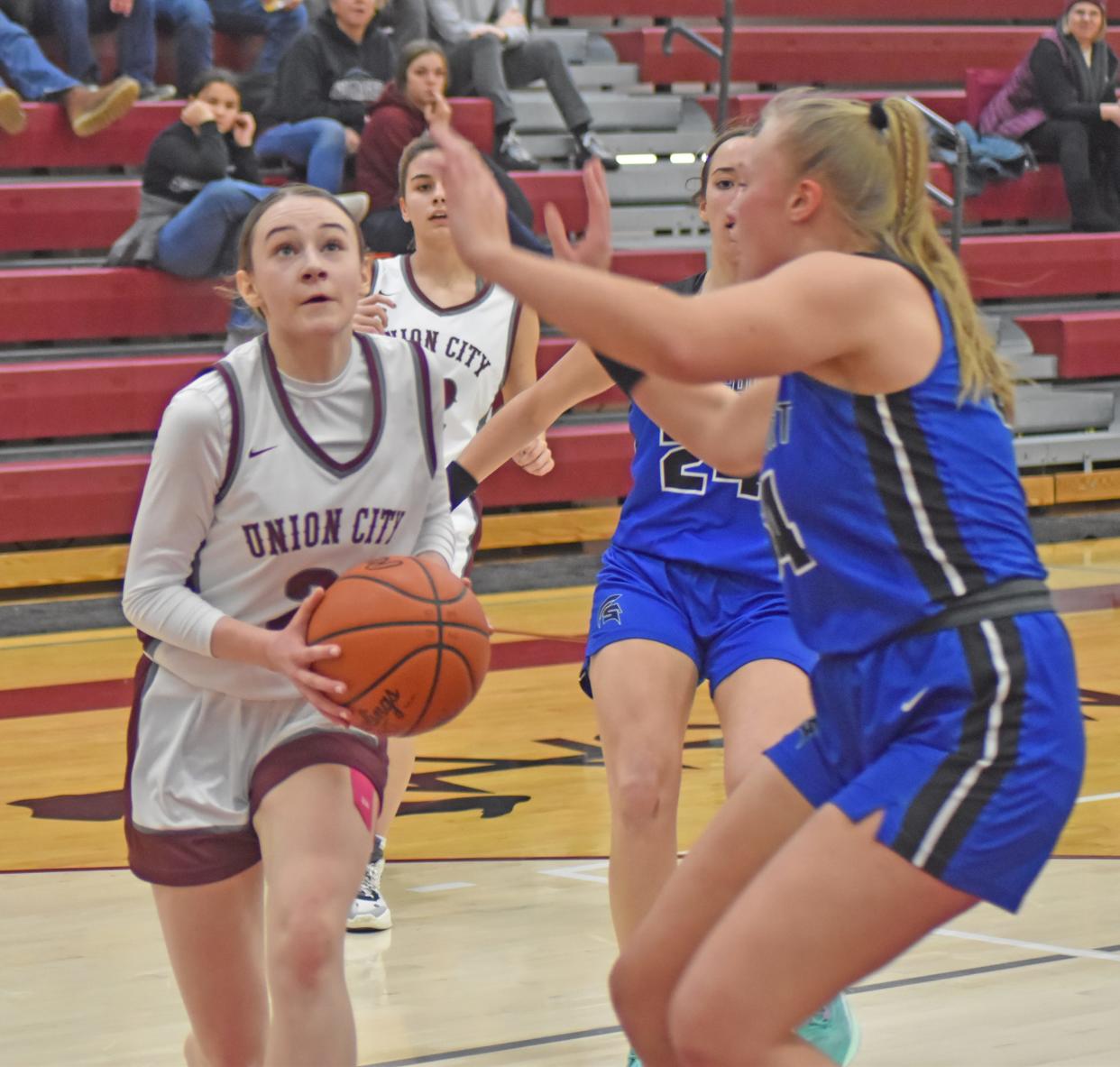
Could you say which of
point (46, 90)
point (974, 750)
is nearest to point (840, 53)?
point (46, 90)

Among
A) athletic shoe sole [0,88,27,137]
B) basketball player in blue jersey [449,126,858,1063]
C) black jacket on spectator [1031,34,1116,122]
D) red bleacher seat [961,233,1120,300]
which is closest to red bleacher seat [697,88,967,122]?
black jacket on spectator [1031,34,1116,122]

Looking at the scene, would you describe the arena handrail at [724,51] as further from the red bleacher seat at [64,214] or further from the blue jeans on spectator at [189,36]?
the red bleacher seat at [64,214]

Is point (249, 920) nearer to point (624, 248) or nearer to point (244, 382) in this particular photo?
point (244, 382)

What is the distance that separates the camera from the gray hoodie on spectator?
1091cm

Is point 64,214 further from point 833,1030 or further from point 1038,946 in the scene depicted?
point 833,1030

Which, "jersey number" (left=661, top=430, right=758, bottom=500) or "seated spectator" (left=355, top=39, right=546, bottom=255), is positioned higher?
"jersey number" (left=661, top=430, right=758, bottom=500)

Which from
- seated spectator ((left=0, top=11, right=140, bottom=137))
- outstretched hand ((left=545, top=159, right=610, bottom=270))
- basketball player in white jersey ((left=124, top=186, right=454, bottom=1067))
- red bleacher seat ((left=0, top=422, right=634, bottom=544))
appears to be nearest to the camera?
outstretched hand ((left=545, top=159, right=610, bottom=270))

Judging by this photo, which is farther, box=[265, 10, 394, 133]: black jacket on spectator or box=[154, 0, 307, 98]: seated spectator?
box=[154, 0, 307, 98]: seated spectator

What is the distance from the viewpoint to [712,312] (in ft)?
7.25

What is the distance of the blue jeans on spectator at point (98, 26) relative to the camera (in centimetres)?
998

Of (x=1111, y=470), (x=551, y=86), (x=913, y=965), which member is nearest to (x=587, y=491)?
(x=551, y=86)

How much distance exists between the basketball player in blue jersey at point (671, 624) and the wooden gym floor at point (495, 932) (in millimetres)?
322

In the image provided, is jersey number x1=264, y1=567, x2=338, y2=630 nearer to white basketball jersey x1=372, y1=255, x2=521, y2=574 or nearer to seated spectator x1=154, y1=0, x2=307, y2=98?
white basketball jersey x1=372, y1=255, x2=521, y2=574

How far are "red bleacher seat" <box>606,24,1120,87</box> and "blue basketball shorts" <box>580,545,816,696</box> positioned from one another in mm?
9050
